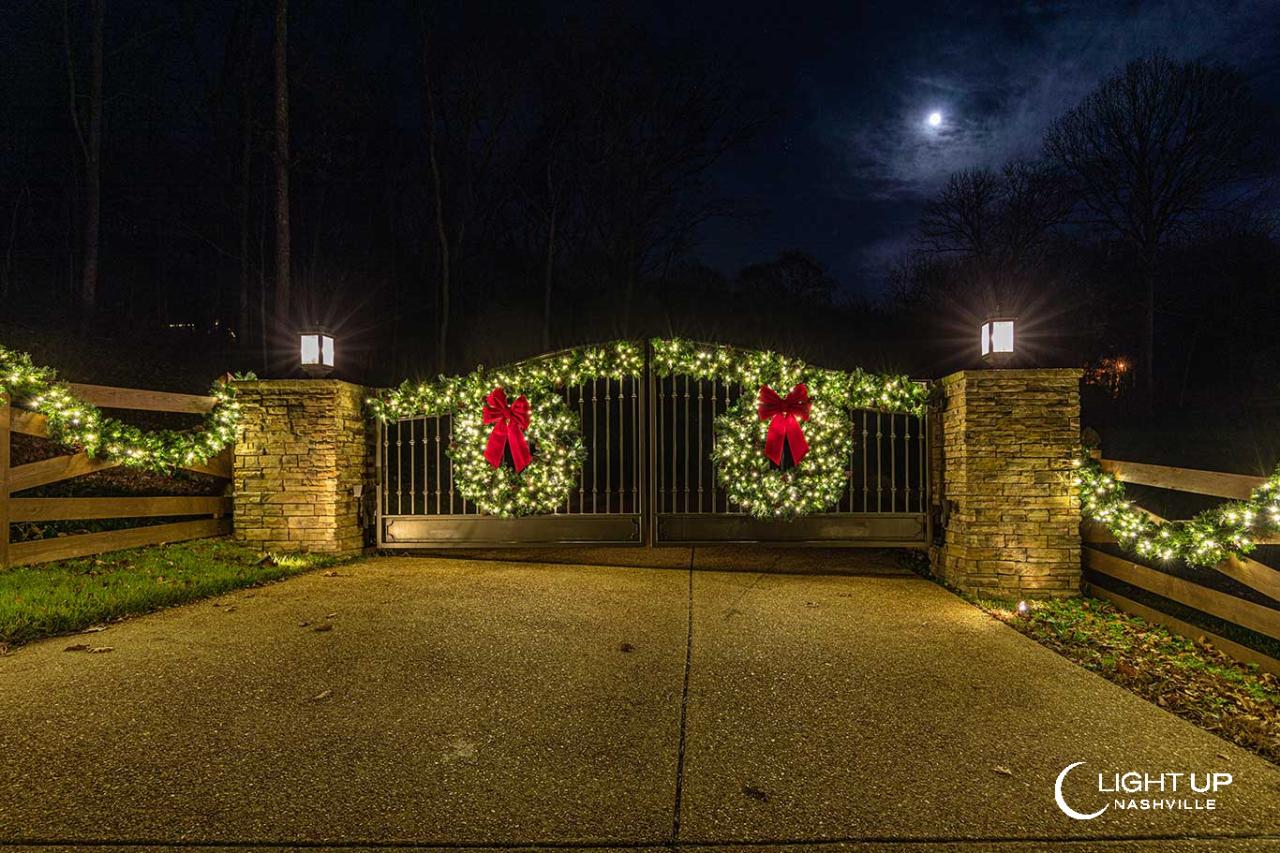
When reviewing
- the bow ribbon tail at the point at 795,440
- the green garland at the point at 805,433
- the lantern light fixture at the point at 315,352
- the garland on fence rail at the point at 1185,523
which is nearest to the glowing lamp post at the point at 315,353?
the lantern light fixture at the point at 315,352

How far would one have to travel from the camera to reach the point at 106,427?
243 inches

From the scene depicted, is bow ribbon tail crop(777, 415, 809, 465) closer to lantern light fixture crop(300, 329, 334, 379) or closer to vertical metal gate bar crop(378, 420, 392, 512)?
vertical metal gate bar crop(378, 420, 392, 512)

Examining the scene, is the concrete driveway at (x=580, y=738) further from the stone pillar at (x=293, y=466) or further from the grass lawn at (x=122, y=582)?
the stone pillar at (x=293, y=466)

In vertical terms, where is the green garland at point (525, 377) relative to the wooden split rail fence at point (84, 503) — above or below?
above

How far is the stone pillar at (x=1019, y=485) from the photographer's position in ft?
19.2

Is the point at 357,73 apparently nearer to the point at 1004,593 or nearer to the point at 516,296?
the point at 516,296

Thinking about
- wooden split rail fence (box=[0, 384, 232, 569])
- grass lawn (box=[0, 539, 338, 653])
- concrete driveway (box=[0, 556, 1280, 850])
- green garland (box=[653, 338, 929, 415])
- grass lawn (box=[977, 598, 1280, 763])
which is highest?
green garland (box=[653, 338, 929, 415])

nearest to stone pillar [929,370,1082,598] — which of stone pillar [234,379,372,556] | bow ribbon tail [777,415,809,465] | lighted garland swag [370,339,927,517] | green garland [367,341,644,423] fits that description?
lighted garland swag [370,339,927,517]

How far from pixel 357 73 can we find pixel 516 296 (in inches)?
272

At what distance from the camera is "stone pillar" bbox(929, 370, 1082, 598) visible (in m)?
5.85

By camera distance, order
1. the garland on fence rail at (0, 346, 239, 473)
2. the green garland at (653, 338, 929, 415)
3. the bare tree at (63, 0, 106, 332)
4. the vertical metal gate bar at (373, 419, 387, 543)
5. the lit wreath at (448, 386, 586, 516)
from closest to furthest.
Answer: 1. the garland on fence rail at (0, 346, 239, 473)
2. the green garland at (653, 338, 929, 415)
3. the lit wreath at (448, 386, 586, 516)
4. the vertical metal gate bar at (373, 419, 387, 543)
5. the bare tree at (63, 0, 106, 332)

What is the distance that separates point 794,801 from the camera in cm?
248

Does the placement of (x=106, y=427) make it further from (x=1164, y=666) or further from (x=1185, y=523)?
(x=1185, y=523)

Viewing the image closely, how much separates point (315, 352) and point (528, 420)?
217cm
